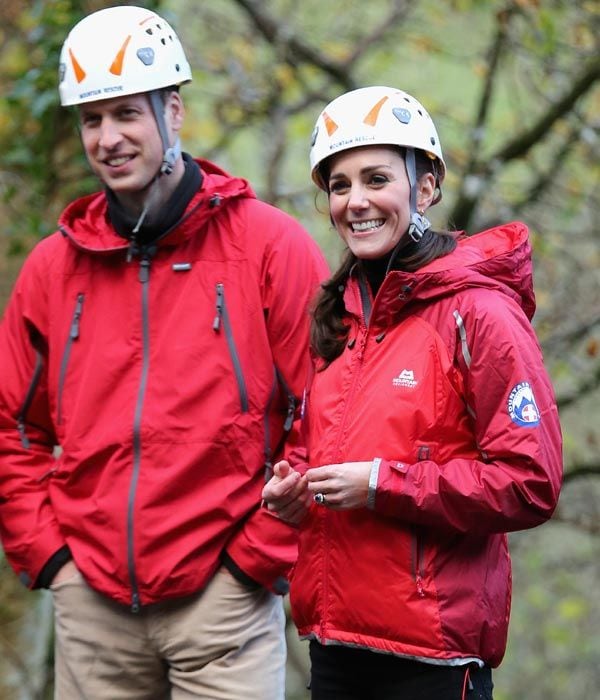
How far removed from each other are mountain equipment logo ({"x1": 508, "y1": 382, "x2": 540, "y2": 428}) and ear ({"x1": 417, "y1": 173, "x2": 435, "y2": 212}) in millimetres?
707

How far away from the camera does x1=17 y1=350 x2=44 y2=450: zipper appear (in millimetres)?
4469

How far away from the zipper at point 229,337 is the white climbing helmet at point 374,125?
64cm

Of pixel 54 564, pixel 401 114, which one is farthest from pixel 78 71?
pixel 54 564

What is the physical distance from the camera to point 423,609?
3238 mm

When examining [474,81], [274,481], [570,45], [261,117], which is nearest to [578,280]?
[570,45]

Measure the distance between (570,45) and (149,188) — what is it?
15.0 feet

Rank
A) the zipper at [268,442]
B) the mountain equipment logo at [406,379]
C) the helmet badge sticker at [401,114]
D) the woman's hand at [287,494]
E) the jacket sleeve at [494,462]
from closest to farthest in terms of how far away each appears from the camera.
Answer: the jacket sleeve at [494,462], the mountain equipment logo at [406,379], the woman's hand at [287,494], the helmet badge sticker at [401,114], the zipper at [268,442]

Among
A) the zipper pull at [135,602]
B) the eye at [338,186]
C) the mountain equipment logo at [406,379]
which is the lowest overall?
the zipper pull at [135,602]

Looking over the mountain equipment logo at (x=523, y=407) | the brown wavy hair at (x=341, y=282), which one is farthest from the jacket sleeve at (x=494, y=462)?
the brown wavy hair at (x=341, y=282)

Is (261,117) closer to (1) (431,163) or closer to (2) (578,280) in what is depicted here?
(2) (578,280)

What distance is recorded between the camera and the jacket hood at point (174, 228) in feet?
13.9

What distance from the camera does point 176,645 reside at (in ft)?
13.6

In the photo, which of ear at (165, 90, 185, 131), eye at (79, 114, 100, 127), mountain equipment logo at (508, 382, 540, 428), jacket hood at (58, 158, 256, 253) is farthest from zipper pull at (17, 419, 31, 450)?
mountain equipment logo at (508, 382, 540, 428)

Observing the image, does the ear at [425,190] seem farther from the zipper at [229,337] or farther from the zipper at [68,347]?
the zipper at [68,347]
